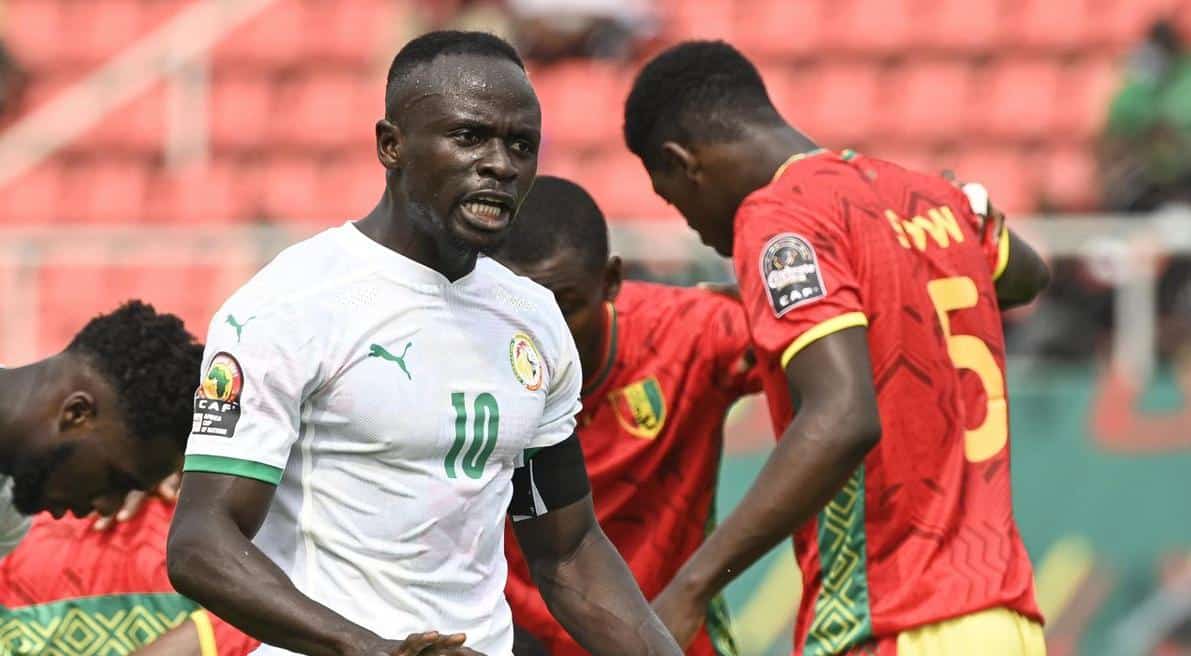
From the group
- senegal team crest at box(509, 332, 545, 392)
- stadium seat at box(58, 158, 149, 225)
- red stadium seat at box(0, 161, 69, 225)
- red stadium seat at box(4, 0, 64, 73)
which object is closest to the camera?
senegal team crest at box(509, 332, 545, 392)

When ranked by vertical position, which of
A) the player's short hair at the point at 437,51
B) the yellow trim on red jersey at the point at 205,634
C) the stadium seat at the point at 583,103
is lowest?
the stadium seat at the point at 583,103

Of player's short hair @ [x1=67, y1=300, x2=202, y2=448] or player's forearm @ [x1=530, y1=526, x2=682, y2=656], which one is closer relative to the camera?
player's forearm @ [x1=530, y1=526, x2=682, y2=656]

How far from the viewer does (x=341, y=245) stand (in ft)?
12.1

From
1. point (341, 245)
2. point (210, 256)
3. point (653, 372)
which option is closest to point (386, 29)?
point (210, 256)

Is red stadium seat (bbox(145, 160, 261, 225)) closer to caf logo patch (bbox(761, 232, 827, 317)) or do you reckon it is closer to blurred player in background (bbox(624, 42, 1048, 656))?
blurred player in background (bbox(624, 42, 1048, 656))

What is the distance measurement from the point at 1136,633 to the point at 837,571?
19.1 feet

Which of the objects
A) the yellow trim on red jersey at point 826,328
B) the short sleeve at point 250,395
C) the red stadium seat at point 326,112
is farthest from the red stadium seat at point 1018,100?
the short sleeve at point 250,395

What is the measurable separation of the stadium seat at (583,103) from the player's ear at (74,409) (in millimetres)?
9446

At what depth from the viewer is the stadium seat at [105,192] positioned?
14.4 m

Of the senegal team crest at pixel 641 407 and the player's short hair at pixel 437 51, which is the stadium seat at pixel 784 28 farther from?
the player's short hair at pixel 437 51

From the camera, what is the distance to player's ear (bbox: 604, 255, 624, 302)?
5.23 m

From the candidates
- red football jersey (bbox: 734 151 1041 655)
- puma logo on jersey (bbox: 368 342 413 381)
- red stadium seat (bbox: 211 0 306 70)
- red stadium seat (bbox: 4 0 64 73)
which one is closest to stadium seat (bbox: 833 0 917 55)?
red stadium seat (bbox: 211 0 306 70)

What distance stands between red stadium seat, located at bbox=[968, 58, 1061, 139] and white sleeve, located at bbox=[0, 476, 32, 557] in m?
9.43

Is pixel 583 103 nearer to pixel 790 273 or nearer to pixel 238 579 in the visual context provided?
pixel 790 273
